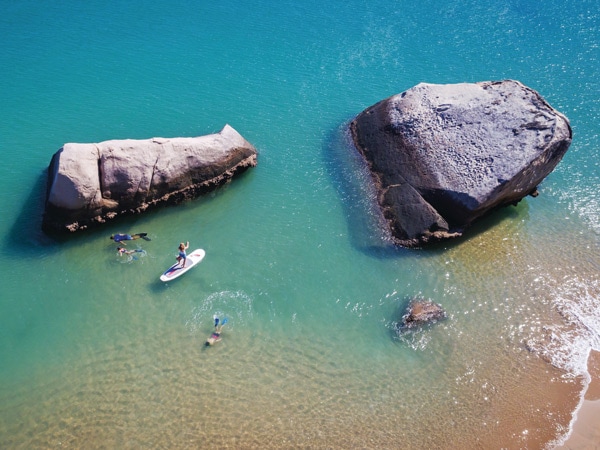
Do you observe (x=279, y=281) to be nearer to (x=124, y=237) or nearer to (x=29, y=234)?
(x=124, y=237)

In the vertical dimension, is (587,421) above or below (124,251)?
above

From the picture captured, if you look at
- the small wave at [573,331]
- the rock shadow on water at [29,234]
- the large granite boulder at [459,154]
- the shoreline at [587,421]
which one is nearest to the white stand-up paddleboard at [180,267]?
the rock shadow on water at [29,234]

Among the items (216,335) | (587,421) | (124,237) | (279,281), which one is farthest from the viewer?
(124,237)

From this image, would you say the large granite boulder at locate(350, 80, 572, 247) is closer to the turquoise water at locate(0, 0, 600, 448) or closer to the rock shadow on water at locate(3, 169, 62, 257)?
the turquoise water at locate(0, 0, 600, 448)

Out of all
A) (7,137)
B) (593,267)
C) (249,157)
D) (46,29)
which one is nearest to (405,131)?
(249,157)

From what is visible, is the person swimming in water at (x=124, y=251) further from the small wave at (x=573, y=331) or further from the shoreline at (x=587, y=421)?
the shoreline at (x=587, y=421)

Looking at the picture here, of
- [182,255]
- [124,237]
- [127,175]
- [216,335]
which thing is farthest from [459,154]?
[124,237]

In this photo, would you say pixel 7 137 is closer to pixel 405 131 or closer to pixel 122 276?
pixel 122 276
